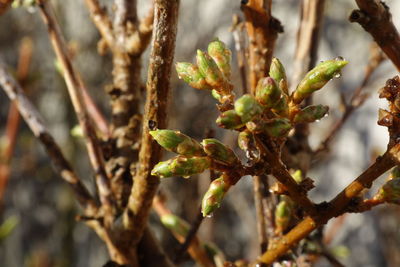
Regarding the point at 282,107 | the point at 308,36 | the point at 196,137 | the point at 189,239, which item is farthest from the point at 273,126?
the point at 196,137

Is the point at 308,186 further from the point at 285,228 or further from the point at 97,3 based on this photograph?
the point at 97,3

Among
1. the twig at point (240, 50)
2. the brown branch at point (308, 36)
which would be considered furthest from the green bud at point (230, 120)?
the brown branch at point (308, 36)

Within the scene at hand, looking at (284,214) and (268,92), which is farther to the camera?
(284,214)

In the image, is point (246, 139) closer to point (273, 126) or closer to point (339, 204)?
point (273, 126)

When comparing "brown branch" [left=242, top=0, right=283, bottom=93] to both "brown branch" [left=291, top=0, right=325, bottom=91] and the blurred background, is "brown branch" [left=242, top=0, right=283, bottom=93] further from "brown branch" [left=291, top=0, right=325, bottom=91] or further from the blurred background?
the blurred background

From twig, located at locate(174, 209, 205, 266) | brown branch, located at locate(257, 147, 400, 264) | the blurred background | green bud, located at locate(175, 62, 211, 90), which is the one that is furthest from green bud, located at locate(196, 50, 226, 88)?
the blurred background

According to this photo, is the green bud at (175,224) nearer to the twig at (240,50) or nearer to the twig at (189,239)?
the twig at (189,239)

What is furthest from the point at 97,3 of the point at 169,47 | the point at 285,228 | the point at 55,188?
the point at 55,188
